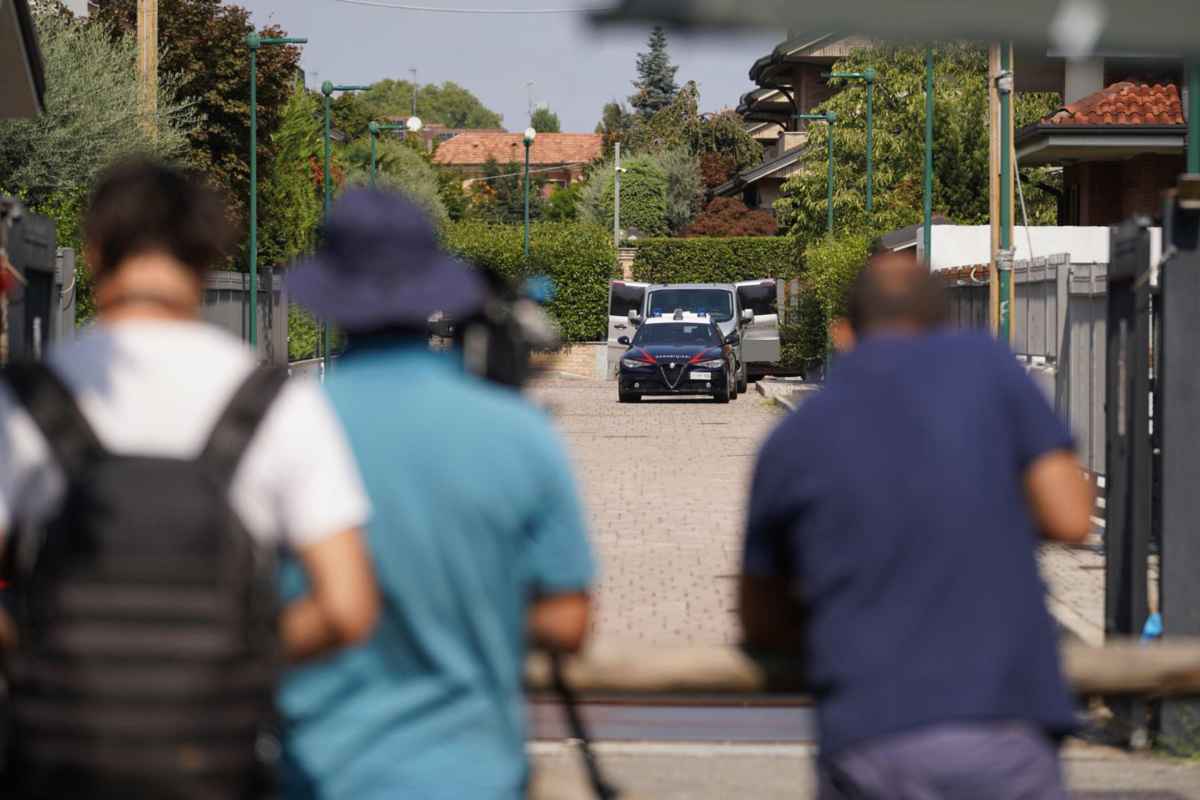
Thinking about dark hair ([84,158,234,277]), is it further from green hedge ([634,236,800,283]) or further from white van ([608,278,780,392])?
green hedge ([634,236,800,283])

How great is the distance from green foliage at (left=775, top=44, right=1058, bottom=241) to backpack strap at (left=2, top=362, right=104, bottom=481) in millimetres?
40499

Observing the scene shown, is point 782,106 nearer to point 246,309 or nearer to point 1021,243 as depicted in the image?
point 246,309

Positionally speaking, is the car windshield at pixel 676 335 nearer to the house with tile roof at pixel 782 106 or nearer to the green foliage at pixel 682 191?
the house with tile roof at pixel 782 106

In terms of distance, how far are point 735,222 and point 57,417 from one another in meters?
82.5

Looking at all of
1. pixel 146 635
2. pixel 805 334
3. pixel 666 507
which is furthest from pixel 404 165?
pixel 146 635

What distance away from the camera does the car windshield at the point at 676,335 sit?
39469 millimetres

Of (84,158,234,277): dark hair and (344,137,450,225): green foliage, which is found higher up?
(344,137,450,225): green foliage

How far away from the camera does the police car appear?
38.6 meters

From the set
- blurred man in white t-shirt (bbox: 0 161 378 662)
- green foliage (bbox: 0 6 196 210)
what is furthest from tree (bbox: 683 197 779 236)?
blurred man in white t-shirt (bbox: 0 161 378 662)

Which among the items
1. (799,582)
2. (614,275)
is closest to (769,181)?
(614,275)

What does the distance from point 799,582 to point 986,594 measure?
1.09 ft

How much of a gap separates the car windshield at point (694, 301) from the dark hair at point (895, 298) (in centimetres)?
4153

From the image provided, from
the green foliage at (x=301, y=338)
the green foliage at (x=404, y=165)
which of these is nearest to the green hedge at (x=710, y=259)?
the green foliage at (x=404, y=165)

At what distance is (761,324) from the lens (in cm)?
4825
